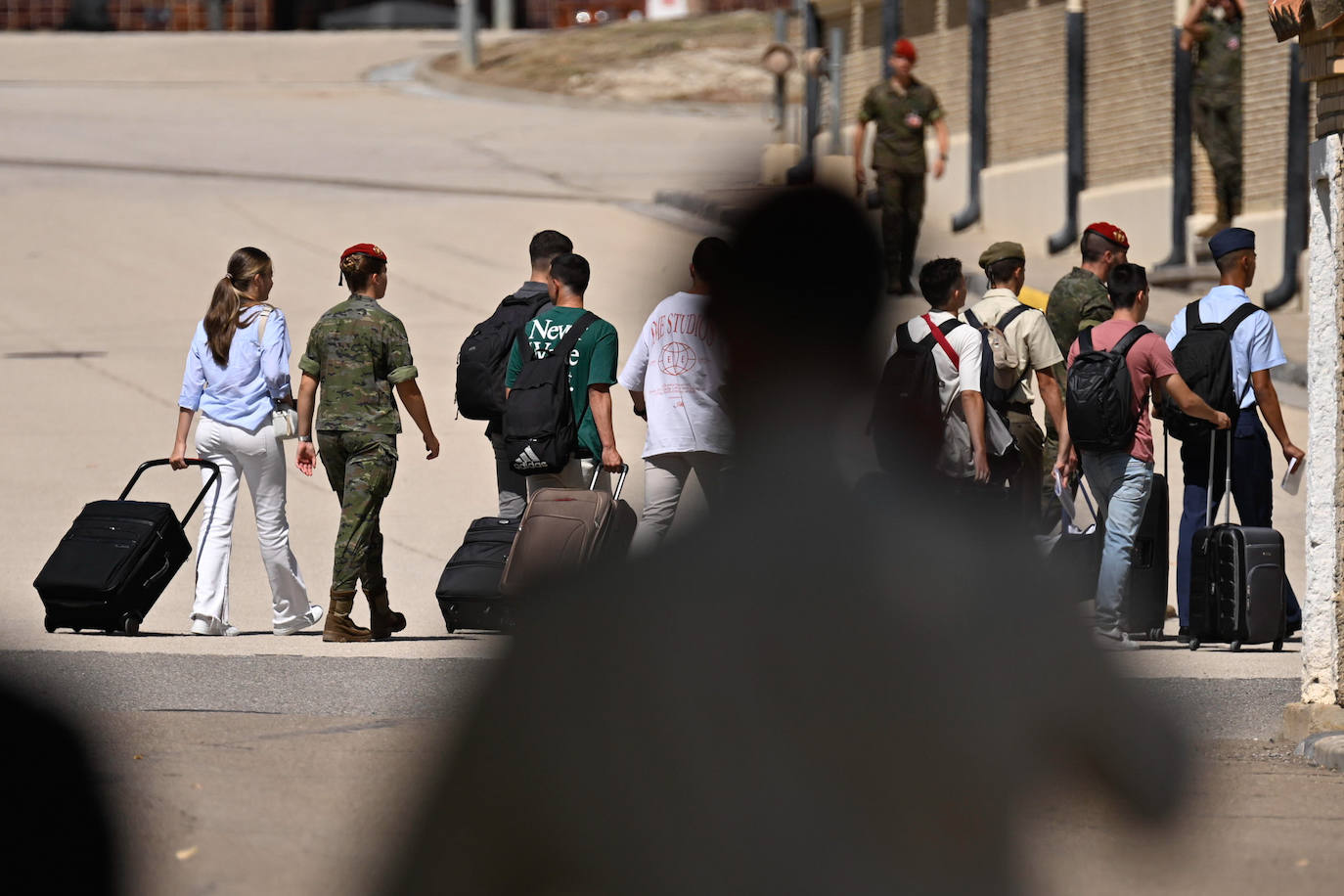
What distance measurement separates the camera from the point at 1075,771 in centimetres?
210

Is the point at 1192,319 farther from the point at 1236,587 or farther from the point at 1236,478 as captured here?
the point at 1236,587

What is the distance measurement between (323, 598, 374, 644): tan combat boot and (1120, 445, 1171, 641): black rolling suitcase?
3.09 meters

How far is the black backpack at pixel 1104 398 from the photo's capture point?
7.22 meters

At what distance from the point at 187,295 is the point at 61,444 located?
4.47 meters

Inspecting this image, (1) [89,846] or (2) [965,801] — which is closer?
(2) [965,801]

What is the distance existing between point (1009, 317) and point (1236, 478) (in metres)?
1.16

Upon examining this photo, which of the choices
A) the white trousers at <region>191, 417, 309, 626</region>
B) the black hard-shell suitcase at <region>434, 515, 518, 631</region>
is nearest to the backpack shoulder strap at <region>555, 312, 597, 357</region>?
the black hard-shell suitcase at <region>434, 515, 518, 631</region>

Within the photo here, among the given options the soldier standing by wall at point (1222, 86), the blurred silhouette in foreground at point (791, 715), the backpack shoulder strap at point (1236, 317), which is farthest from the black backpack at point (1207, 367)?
the soldier standing by wall at point (1222, 86)

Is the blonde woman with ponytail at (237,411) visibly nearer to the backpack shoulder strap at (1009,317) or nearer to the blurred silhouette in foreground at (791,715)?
the backpack shoulder strap at (1009,317)

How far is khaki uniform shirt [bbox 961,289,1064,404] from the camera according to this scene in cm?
755

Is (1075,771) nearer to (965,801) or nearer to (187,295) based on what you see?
(965,801)

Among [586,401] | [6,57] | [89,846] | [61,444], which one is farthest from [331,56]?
[89,846]

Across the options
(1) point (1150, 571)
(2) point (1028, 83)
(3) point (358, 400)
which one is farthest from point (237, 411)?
(2) point (1028, 83)

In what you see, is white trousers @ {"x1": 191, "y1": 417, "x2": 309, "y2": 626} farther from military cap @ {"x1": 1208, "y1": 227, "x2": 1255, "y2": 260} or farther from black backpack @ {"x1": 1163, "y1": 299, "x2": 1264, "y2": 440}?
military cap @ {"x1": 1208, "y1": 227, "x2": 1255, "y2": 260}
